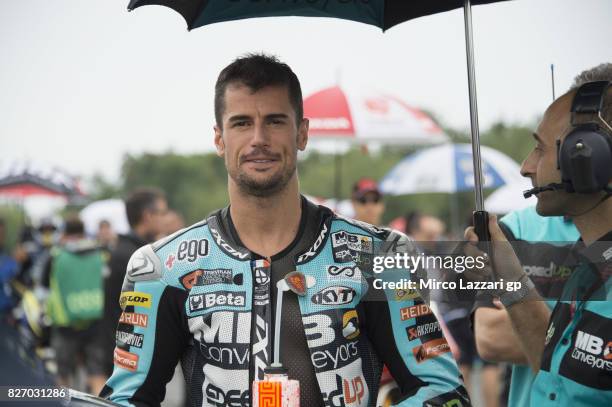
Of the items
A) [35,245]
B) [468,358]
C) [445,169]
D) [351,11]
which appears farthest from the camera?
[35,245]

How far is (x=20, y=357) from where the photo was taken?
73.9 inches

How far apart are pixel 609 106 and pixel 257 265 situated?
1.29 metres

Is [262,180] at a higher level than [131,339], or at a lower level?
higher

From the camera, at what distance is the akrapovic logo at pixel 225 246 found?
3074 millimetres

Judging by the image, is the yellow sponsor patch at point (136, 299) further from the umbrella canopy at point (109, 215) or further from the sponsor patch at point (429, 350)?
the umbrella canopy at point (109, 215)

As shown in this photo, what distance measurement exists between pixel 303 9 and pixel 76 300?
23.6 ft

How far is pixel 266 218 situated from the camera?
3.12m

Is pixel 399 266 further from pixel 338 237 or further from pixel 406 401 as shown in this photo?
pixel 406 401

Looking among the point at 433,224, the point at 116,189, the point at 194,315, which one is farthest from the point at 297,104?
the point at 116,189

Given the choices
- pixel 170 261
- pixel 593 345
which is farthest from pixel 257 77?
pixel 593 345

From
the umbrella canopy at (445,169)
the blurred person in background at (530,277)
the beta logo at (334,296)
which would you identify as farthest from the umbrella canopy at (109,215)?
the beta logo at (334,296)

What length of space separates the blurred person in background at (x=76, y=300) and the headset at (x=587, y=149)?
7.52 m

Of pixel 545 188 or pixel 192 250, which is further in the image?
pixel 192 250

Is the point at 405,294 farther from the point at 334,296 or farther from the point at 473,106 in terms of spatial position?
the point at 473,106
